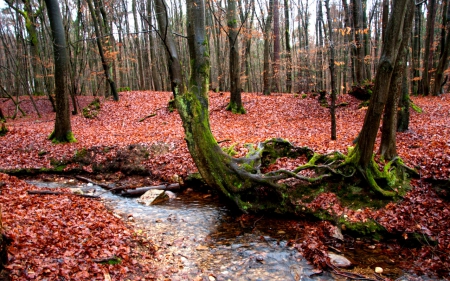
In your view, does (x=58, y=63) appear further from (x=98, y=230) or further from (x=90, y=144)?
(x=98, y=230)

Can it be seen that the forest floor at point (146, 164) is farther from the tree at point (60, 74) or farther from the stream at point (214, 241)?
the tree at point (60, 74)

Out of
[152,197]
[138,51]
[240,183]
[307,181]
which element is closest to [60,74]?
[152,197]

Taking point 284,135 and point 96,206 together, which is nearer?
point 96,206

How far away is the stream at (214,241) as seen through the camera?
16.9 feet

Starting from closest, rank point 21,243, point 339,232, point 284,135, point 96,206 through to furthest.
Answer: point 21,243 < point 339,232 < point 96,206 < point 284,135

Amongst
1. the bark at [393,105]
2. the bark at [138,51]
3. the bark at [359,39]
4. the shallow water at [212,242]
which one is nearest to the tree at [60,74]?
the shallow water at [212,242]

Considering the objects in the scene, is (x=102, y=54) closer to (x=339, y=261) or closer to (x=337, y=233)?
(x=337, y=233)

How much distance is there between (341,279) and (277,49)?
66.2 ft

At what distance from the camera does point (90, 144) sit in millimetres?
12781

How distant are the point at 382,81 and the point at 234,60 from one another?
12.2 metres

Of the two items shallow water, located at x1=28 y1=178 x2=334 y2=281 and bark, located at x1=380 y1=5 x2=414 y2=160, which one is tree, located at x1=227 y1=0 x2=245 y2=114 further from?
bark, located at x1=380 y1=5 x2=414 y2=160

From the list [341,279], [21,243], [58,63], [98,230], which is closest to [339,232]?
[341,279]

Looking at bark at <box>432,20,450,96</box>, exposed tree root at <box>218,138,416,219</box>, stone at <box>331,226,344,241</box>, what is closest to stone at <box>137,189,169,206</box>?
exposed tree root at <box>218,138,416,219</box>

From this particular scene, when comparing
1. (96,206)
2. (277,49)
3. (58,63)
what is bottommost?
(96,206)
